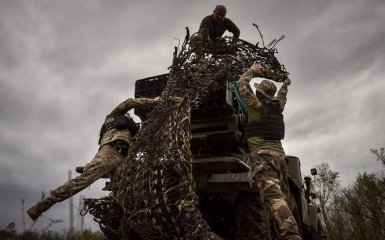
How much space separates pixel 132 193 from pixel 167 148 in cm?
48

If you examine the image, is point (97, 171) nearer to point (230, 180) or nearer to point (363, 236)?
point (230, 180)

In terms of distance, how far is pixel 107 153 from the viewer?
466 centimetres

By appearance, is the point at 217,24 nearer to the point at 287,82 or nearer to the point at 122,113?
the point at 287,82

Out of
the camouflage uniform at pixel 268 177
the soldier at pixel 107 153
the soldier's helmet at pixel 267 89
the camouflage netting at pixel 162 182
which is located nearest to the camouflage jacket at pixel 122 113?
the soldier at pixel 107 153

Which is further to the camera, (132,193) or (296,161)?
(296,161)

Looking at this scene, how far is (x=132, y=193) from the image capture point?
3098 millimetres

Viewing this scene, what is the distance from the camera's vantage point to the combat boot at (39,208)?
161 inches

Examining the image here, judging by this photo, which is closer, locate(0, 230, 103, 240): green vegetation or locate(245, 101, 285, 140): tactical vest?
locate(0, 230, 103, 240): green vegetation

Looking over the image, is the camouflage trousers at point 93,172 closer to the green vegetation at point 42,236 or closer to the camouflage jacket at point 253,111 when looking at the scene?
the green vegetation at point 42,236

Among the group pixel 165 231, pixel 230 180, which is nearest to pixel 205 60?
pixel 230 180

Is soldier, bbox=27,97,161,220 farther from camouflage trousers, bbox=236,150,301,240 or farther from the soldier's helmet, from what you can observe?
camouflage trousers, bbox=236,150,301,240

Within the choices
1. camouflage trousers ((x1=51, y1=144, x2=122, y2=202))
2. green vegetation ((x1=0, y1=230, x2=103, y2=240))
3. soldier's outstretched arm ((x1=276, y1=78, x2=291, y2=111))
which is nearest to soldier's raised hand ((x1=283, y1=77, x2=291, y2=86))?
soldier's outstretched arm ((x1=276, y1=78, x2=291, y2=111))

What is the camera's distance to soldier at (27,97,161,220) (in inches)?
165

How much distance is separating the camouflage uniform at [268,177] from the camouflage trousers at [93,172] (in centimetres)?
170
